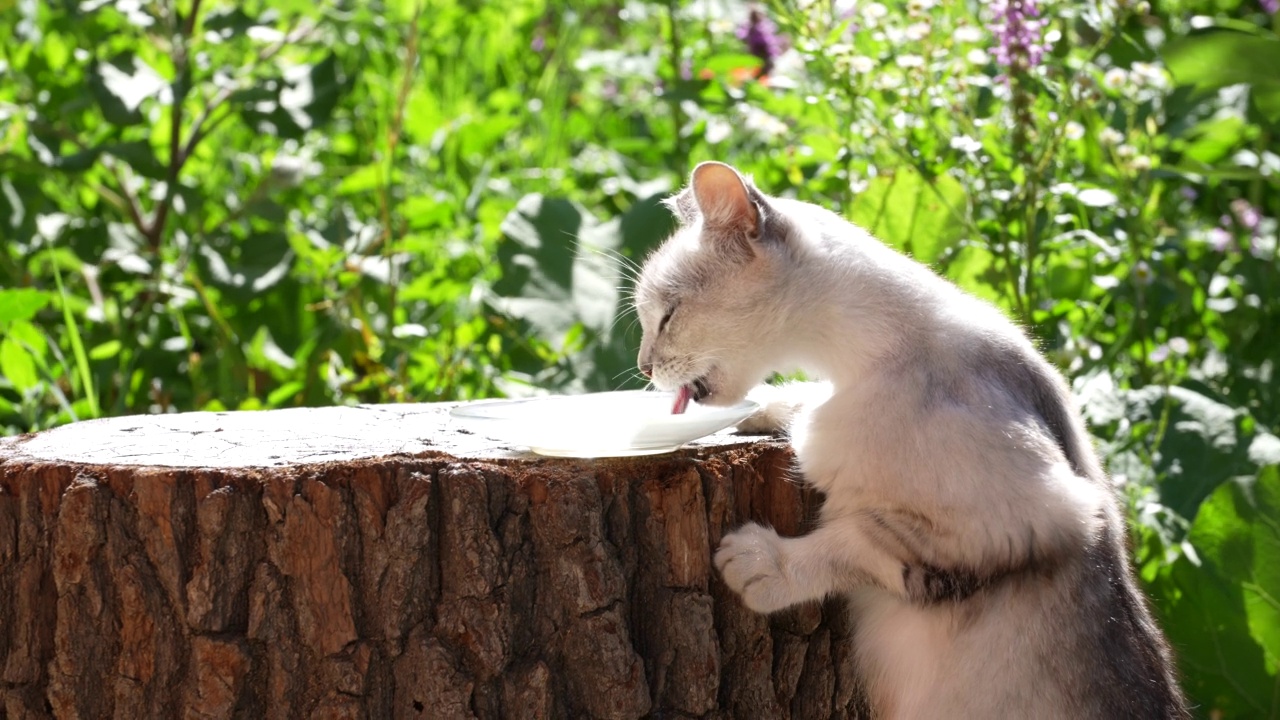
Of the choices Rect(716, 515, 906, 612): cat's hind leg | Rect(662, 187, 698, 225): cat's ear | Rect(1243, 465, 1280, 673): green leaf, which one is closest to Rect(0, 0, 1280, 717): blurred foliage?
Rect(1243, 465, 1280, 673): green leaf

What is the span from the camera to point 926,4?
9.25 feet

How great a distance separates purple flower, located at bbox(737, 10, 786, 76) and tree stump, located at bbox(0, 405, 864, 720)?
2.56 metres

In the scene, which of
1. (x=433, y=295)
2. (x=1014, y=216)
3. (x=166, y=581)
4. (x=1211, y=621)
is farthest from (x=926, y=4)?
(x=166, y=581)

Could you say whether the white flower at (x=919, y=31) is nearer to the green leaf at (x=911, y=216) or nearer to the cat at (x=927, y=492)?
the green leaf at (x=911, y=216)

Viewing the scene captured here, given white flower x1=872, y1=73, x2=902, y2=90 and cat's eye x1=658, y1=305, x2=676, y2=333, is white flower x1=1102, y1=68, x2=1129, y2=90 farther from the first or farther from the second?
cat's eye x1=658, y1=305, x2=676, y2=333

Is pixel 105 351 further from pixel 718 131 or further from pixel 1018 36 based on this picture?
pixel 1018 36

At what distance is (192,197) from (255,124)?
1.14ft

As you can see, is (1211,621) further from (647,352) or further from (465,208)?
(465,208)

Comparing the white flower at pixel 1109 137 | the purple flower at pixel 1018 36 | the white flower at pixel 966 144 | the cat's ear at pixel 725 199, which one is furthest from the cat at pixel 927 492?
the white flower at pixel 1109 137

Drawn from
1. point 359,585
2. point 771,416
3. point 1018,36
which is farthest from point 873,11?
point 359,585

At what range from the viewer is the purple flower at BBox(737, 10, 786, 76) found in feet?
13.6

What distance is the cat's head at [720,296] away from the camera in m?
1.98

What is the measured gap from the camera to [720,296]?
202cm

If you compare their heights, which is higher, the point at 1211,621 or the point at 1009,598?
the point at 1009,598
